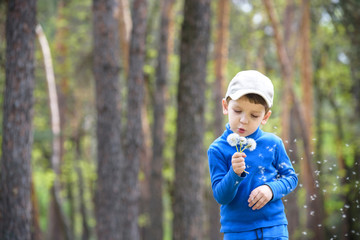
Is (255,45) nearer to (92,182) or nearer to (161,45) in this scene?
(161,45)

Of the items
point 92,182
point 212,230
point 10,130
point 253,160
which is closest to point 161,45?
point 212,230

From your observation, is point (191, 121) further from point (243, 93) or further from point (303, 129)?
point (303, 129)

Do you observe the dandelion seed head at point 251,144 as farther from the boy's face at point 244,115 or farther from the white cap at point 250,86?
the white cap at point 250,86

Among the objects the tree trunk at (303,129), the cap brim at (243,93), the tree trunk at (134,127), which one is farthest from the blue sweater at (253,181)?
the tree trunk at (303,129)

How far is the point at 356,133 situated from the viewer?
1362cm

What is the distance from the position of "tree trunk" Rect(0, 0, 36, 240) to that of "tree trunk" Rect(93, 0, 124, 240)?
12.1ft

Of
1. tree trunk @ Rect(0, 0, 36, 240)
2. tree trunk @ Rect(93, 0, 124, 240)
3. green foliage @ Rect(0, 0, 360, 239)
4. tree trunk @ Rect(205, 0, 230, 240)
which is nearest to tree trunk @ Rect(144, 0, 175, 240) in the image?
tree trunk @ Rect(205, 0, 230, 240)

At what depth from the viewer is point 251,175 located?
9.07ft

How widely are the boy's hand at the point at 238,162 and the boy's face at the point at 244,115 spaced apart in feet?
0.83

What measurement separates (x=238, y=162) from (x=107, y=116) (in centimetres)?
848

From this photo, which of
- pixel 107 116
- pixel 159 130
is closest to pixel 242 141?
pixel 107 116

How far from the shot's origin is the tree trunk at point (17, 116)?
269 inches

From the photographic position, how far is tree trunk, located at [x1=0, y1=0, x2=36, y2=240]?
683cm

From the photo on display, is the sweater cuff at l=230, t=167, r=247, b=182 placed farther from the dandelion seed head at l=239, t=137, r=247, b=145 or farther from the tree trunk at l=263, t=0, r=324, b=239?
the tree trunk at l=263, t=0, r=324, b=239
